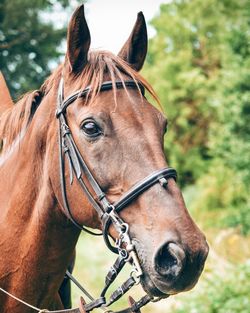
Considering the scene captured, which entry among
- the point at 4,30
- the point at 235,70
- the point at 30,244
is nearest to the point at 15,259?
the point at 30,244

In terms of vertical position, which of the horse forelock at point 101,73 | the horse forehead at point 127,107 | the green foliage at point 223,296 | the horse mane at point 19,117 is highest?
the horse forelock at point 101,73

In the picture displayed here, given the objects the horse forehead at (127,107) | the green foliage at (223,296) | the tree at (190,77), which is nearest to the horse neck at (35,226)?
the horse forehead at (127,107)

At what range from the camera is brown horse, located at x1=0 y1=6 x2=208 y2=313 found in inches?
90.5

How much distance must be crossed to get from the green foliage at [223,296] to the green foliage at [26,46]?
Answer: 5706 mm

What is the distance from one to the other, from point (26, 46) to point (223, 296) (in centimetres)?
722

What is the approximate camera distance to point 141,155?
2.45 meters

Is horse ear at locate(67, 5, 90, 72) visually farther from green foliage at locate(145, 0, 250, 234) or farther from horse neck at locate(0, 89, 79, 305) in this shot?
green foliage at locate(145, 0, 250, 234)

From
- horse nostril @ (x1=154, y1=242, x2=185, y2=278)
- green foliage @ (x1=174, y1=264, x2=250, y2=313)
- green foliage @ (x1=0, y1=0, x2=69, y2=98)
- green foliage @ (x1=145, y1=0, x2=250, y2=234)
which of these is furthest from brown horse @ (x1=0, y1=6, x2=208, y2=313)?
green foliage @ (x1=145, y1=0, x2=250, y2=234)

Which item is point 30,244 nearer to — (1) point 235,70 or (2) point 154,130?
(2) point 154,130

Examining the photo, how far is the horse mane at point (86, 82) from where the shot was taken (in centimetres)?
270

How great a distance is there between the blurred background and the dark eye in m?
2.42

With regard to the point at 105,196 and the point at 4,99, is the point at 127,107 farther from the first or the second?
the point at 4,99

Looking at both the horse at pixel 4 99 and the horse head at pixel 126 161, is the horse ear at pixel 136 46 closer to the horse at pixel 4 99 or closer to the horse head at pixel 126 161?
the horse head at pixel 126 161

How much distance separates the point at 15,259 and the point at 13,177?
18.2 inches
